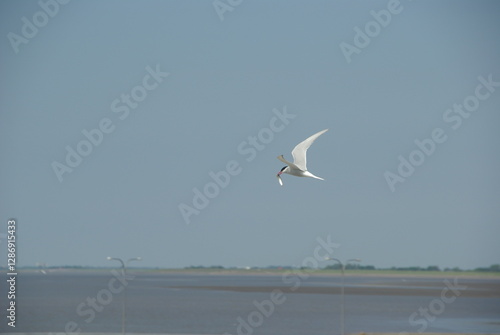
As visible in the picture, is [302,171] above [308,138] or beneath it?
beneath

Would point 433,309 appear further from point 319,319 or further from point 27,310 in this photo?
point 27,310

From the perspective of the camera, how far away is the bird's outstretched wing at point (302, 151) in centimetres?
3462

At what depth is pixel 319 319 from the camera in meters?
116

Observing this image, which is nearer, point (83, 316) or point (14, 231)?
point (14, 231)

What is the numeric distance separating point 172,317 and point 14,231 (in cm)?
7440

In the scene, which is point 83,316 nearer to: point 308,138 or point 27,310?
point 27,310

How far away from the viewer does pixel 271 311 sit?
136 meters

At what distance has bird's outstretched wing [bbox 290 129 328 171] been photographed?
3462 cm

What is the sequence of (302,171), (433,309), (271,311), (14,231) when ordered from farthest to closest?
(433,309) < (271,311) < (14,231) < (302,171)

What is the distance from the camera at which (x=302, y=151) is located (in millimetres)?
35469

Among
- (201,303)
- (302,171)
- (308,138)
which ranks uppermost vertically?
(201,303)

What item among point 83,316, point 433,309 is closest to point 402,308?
point 433,309

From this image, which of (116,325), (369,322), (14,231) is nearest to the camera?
(14,231)

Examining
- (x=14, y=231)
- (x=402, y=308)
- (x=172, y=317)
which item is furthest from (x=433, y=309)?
(x=14, y=231)
